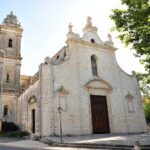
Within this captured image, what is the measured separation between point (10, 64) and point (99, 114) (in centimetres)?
1611

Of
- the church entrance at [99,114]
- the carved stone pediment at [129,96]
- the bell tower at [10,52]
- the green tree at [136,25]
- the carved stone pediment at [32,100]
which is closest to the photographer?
the green tree at [136,25]

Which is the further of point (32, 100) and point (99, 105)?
point (99, 105)

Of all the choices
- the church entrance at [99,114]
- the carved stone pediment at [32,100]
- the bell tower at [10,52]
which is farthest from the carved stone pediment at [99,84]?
the bell tower at [10,52]

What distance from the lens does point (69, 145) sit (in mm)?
12922

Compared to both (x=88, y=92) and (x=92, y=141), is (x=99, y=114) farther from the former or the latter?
(x=92, y=141)

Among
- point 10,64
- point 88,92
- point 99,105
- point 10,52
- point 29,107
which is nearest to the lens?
point 88,92

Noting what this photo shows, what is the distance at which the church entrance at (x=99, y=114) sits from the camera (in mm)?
21309

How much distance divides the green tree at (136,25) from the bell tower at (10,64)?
801 inches

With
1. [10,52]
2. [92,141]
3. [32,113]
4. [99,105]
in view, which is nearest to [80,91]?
[99,105]

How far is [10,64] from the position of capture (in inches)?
1214

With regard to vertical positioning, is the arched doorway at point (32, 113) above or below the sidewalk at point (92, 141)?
above

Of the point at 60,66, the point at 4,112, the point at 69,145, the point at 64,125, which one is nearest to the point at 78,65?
the point at 60,66

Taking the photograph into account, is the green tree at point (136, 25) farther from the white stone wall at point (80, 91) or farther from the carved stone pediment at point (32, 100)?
the carved stone pediment at point (32, 100)

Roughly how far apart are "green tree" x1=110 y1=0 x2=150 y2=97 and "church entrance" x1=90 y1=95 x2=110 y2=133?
346 inches
